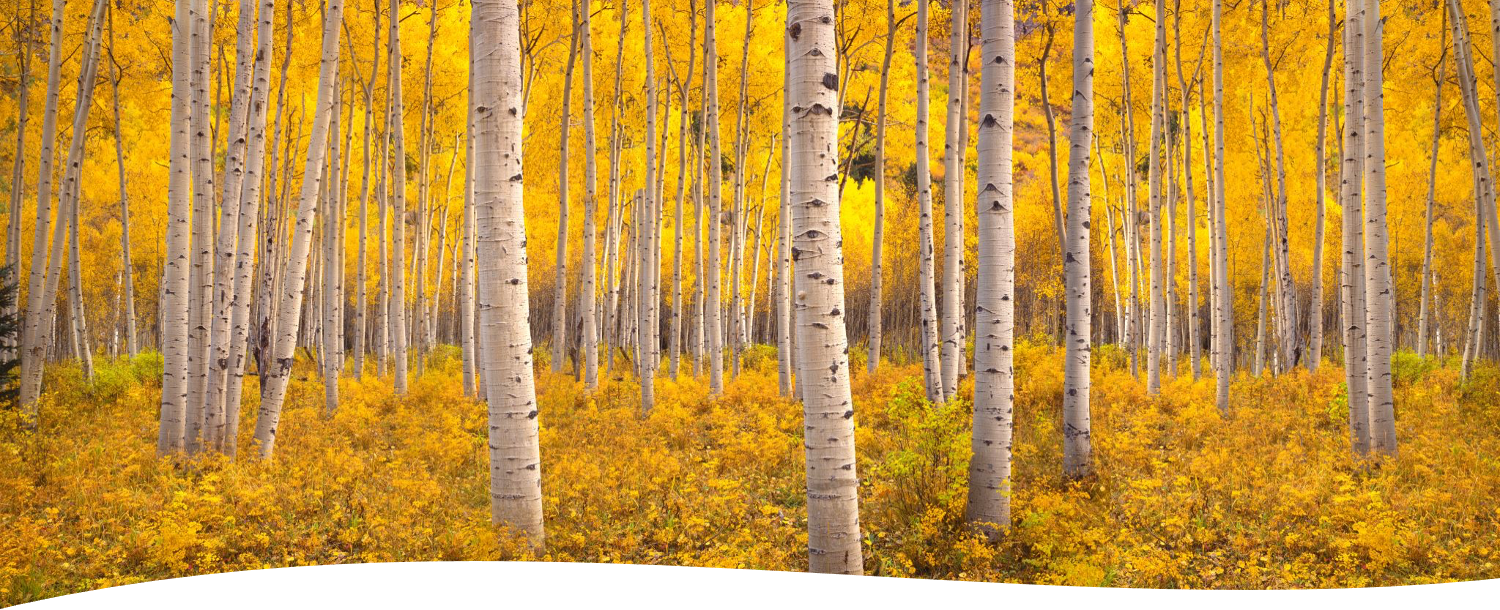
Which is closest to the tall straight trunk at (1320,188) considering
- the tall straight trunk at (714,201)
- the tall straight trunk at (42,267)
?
the tall straight trunk at (714,201)

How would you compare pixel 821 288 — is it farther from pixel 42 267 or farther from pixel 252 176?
pixel 42 267

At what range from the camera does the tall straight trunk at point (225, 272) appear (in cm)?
666

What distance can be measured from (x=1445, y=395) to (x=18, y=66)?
63.5ft

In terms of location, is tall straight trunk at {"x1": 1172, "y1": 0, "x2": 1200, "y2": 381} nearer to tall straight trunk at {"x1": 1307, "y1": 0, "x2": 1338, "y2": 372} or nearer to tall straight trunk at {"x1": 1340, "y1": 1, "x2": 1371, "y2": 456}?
tall straight trunk at {"x1": 1307, "y1": 0, "x2": 1338, "y2": 372}

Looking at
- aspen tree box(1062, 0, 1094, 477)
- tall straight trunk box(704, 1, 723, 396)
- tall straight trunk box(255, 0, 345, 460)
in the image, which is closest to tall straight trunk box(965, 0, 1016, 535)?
aspen tree box(1062, 0, 1094, 477)

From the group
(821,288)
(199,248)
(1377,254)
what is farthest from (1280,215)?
(199,248)

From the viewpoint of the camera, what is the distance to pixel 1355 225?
7.36 meters

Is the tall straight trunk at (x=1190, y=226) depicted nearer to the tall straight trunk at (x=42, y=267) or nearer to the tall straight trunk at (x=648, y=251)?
the tall straight trunk at (x=648, y=251)

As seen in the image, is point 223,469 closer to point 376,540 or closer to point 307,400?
point 376,540

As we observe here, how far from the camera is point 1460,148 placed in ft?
51.3

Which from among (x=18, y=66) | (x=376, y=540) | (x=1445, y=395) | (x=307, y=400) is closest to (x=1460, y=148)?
(x=1445, y=395)

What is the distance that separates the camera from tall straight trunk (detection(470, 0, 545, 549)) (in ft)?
12.8

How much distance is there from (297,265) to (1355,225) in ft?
30.0

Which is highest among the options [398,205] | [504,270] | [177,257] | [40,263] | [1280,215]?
[398,205]
